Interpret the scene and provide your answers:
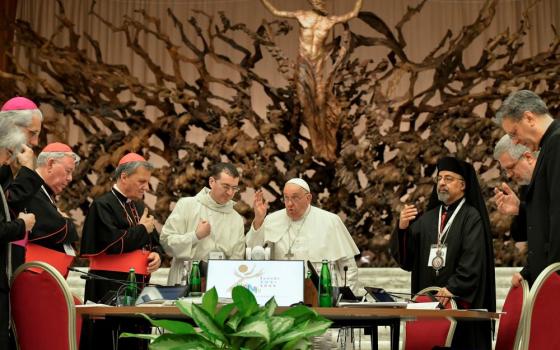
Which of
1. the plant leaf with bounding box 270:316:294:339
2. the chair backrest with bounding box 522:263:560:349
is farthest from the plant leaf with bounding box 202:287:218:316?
the chair backrest with bounding box 522:263:560:349

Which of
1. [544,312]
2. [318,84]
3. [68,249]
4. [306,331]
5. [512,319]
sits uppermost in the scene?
[318,84]

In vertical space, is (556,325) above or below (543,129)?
below

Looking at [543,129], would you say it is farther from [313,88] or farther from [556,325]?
[313,88]

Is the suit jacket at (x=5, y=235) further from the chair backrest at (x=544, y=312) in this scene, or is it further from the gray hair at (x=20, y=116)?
the chair backrest at (x=544, y=312)

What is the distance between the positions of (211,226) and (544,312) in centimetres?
306

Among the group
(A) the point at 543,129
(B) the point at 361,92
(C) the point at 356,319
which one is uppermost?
(B) the point at 361,92

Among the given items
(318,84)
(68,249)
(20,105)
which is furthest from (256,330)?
(318,84)

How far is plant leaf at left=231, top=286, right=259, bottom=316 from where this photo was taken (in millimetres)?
1424

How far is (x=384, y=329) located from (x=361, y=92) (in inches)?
131

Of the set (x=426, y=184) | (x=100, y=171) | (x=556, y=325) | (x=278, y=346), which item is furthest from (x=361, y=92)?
(x=278, y=346)

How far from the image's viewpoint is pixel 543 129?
3.91 metres

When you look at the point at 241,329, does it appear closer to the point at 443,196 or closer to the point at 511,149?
the point at 511,149

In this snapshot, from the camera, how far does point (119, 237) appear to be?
526cm

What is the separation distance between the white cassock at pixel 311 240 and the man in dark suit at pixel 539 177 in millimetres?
1861
